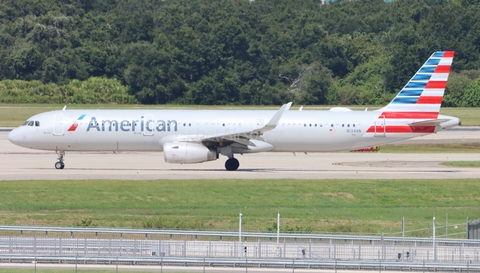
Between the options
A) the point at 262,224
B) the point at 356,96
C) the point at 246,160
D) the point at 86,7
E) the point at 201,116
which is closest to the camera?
the point at 262,224

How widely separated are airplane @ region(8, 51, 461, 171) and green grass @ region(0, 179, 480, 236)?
5.84 m

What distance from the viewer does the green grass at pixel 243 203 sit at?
3356 centimetres

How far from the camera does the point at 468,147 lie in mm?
68625

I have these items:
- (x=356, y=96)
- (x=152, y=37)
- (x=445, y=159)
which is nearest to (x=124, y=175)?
(x=445, y=159)

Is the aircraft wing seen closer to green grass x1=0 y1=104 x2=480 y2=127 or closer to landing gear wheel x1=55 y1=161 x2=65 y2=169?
landing gear wheel x1=55 y1=161 x2=65 y2=169

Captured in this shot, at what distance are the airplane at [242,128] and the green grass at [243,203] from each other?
19.2 feet

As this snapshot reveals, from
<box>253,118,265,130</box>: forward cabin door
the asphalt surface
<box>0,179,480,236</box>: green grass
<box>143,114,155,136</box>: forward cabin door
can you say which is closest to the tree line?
the asphalt surface

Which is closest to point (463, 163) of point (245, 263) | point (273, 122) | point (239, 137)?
point (273, 122)

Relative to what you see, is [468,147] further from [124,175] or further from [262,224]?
[262,224]

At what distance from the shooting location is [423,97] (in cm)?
5019

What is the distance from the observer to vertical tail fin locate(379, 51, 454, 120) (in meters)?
50.2

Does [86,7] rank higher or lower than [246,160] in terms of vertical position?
higher

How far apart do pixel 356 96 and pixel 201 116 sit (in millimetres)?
64952

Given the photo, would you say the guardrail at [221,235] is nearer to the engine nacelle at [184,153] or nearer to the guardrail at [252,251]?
the guardrail at [252,251]
